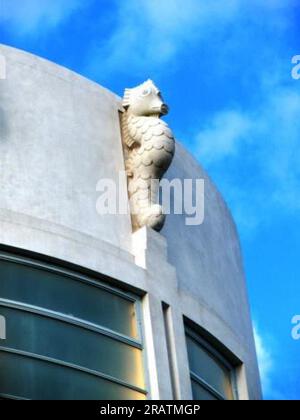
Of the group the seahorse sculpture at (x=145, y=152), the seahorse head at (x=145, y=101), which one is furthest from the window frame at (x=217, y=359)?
the seahorse head at (x=145, y=101)

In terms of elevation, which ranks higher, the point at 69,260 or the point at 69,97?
the point at 69,97

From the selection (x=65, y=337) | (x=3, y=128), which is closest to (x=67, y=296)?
(x=65, y=337)

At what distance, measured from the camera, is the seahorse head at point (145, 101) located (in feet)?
97.1

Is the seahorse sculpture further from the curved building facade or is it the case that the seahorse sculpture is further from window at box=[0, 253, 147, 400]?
window at box=[0, 253, 147, 400]

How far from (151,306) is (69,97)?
4560 millimetres

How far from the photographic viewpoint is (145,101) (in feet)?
97.2

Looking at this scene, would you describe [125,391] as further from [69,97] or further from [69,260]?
[69,97]

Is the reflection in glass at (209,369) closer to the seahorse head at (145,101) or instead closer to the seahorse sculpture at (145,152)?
the seahorse sculpture at (145,152)

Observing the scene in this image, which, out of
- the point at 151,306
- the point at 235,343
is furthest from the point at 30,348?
the point at 235,343

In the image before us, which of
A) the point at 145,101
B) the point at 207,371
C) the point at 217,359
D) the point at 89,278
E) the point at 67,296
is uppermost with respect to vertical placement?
the point at 145,101

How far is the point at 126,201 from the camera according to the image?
28.9 m

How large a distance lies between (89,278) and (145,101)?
4232 mm

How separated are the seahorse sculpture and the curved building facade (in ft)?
0.87

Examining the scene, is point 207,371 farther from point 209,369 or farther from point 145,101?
point 145,101
